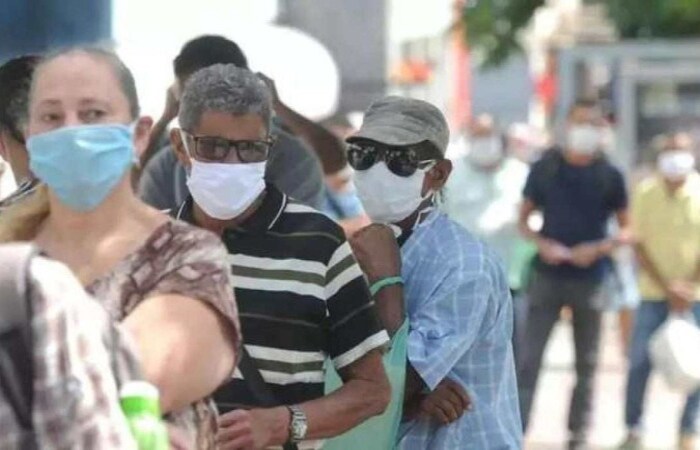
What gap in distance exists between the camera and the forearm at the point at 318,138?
24.1 ft

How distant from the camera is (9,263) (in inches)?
107

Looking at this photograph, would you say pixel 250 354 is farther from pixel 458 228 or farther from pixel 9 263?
pixel 9 263

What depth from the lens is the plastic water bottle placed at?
280cm

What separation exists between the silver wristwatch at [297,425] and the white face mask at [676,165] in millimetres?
7755

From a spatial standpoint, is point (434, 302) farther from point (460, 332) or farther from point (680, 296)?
point (680, 296)

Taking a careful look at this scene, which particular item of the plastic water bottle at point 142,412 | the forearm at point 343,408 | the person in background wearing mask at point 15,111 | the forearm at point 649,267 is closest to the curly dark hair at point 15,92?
the person in background wearing mask at point 15,111

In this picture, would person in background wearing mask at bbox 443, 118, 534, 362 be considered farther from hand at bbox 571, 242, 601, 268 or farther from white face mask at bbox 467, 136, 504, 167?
hand at bbox 571, 242, 601, 268

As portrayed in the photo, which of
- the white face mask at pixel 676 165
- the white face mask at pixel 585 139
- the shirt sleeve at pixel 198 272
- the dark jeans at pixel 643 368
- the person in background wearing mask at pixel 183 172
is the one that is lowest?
the dark jeans at pixel 643 368

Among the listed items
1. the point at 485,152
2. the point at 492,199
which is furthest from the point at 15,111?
→ the point at 485,152

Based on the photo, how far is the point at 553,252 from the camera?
36.8ft

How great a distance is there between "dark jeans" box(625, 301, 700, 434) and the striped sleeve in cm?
725

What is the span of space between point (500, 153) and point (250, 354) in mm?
8290

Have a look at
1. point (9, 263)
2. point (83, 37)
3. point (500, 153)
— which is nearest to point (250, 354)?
point (9, 263)

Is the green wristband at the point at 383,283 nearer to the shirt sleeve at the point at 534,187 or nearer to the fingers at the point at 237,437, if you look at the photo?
the fingers at the point at 237,437
